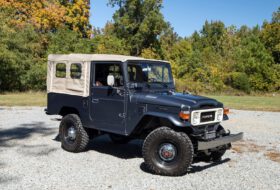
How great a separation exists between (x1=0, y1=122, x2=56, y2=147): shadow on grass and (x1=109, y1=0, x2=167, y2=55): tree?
129 feet

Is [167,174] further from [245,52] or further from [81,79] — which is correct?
[245,52]

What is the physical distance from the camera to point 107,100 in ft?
25.6

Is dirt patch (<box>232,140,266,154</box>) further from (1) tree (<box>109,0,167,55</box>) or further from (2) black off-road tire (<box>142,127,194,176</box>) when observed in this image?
(1) tree (<box>109,0,167,55</box>)

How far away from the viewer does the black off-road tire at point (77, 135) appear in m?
8.34

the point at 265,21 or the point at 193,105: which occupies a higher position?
the point at 265,21

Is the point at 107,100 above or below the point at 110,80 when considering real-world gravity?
below

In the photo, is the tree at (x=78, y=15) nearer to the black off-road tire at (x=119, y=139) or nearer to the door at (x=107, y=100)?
the black off-road tire at (x=119, y=139)

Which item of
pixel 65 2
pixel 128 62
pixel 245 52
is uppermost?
pixel 65 2

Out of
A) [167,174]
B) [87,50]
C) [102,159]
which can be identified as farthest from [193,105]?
[87,50]

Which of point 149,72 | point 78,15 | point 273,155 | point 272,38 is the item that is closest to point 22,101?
point 149,72

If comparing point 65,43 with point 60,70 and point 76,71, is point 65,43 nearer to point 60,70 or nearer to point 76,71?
point 60,70

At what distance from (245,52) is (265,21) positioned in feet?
39.9

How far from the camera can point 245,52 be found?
5341cm

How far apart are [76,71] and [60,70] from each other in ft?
2.01
